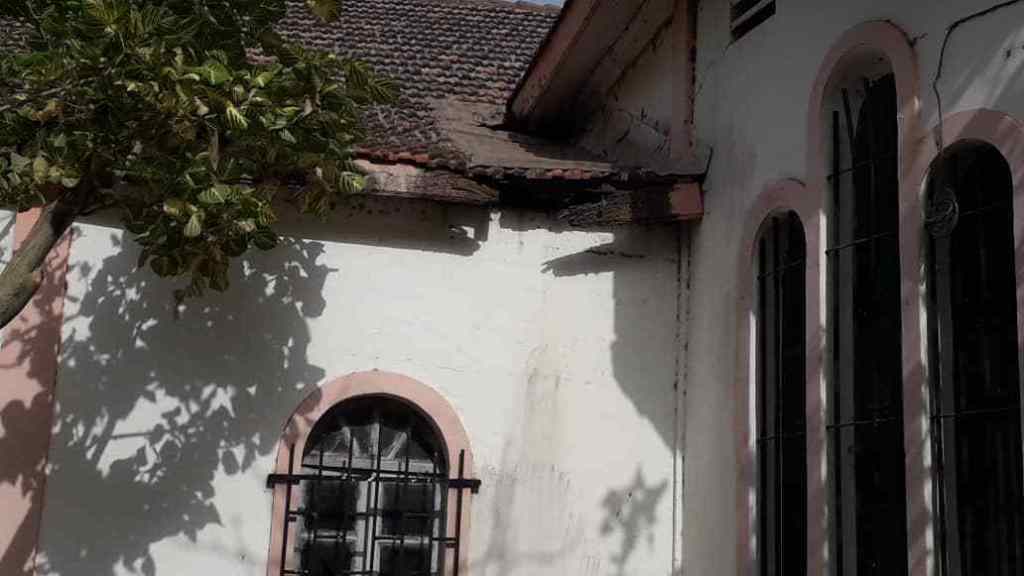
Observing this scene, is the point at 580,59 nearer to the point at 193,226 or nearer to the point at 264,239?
the point at 264,239

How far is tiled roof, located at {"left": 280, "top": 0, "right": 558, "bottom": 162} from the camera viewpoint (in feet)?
27.1

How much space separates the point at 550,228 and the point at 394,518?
202 cm

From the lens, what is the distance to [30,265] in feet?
16.1

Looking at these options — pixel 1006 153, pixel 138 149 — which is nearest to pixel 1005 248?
pixel 1006 153

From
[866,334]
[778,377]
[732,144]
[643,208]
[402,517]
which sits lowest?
[402,517]

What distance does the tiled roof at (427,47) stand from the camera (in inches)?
326

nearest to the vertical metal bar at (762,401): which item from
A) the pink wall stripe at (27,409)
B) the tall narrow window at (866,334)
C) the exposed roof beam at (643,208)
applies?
the tall narrow window at (866,334)

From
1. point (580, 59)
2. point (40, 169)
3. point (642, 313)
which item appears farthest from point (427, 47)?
point (40, 169)

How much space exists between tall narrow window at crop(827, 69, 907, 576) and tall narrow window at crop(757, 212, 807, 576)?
0.33 metres

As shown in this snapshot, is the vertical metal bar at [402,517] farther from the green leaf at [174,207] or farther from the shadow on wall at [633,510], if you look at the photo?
the green leaf at [174,207]

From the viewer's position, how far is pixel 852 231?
5.65 m

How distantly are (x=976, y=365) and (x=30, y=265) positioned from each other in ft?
12.7

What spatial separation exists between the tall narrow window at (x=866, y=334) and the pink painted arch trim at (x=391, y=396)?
91.4 inches

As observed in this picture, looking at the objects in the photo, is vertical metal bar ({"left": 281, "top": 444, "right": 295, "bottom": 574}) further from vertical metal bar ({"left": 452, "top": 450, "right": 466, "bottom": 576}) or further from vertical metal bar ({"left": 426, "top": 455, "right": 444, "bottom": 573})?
vertical metal bar ({"left": 452, "top": 450, "right": 466, "bottom": 576})
